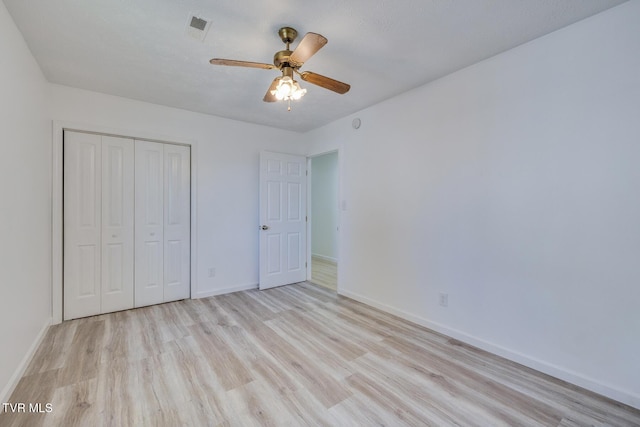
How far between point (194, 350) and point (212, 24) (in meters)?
2.54

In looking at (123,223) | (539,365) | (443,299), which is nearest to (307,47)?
(443,299)

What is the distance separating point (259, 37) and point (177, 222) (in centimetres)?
250

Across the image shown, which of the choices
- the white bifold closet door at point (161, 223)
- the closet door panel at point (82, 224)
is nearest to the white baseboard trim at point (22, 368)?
the closet door panel at point (82, 224)

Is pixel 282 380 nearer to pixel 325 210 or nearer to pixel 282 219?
pixel 282 219

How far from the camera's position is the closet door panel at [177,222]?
3.46 m

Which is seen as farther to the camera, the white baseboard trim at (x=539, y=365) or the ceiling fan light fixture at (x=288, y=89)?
the ceiling fan light fixture at (x=288, y=89)

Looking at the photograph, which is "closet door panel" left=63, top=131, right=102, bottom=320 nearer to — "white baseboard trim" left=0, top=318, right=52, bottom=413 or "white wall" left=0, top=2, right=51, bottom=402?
"white wall" left=0, top=2, right=51, bottom=402

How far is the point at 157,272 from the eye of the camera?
340cm

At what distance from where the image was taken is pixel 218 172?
149 inches

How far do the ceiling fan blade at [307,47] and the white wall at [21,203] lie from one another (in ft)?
5.87

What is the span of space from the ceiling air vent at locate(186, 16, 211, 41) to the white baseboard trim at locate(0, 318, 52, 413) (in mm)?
2599

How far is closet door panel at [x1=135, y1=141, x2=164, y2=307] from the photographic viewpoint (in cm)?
326

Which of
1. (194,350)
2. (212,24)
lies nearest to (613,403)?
(194,350)

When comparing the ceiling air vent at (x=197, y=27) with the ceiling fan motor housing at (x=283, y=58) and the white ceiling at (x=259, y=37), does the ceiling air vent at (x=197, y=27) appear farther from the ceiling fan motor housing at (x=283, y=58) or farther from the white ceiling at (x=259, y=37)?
the ceiling fan motor housing at (x=283, y=58)
